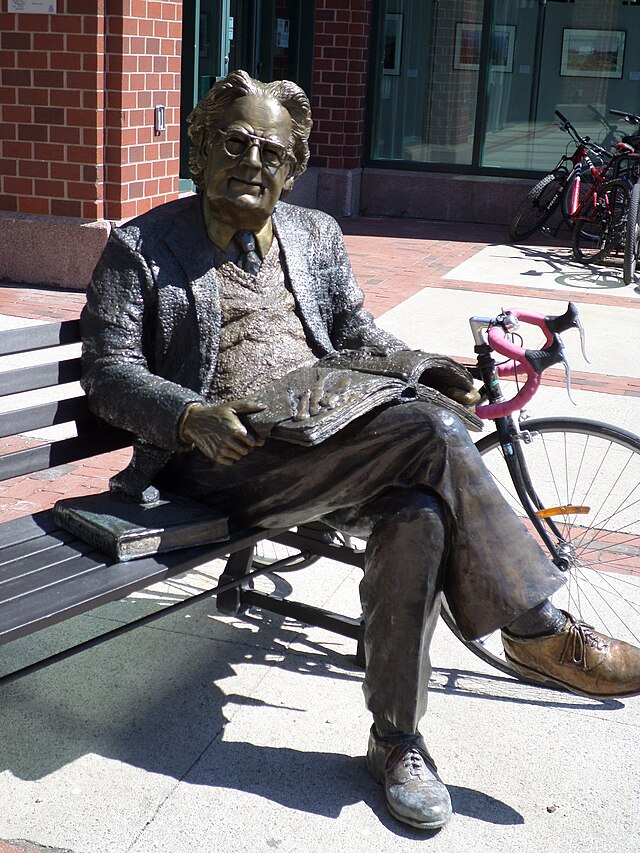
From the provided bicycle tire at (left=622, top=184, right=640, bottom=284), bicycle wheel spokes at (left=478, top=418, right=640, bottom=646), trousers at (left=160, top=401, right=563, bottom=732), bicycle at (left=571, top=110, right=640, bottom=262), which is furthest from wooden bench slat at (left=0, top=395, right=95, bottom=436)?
bicycle at (left=571, top=110, right=640, bottom=262)

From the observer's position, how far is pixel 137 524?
2.82 meters

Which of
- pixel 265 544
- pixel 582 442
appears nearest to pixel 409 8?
pixel 582 442

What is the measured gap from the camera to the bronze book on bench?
2766mm

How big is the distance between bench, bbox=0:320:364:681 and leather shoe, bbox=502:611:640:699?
1.92 ft

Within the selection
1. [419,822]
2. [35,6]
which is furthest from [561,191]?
[419,822]

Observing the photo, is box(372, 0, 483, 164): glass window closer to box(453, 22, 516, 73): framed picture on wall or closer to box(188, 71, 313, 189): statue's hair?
box(453, 22, 516, 73): framed picture on wall

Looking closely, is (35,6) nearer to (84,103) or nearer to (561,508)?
(84,103)

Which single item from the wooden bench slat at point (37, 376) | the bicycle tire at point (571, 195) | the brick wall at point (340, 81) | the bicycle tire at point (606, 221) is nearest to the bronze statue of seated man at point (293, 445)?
the wooden bench slat at point (37, 376)

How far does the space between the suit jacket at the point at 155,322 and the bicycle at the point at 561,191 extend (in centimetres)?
895

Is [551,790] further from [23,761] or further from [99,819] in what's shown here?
[23,761]

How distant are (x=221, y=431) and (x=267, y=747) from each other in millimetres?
842

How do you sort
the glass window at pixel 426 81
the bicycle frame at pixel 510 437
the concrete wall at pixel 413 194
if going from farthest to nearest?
the glass window at pixel 426 81 < the concrete wall at pixel 413 194 < the bicycle frame at pixel 510 437

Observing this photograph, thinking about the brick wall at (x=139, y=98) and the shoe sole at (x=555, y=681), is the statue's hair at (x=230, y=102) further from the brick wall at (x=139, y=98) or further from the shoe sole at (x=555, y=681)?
the brick wall at (x=139, y=98)

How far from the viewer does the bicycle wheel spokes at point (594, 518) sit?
143 inches
